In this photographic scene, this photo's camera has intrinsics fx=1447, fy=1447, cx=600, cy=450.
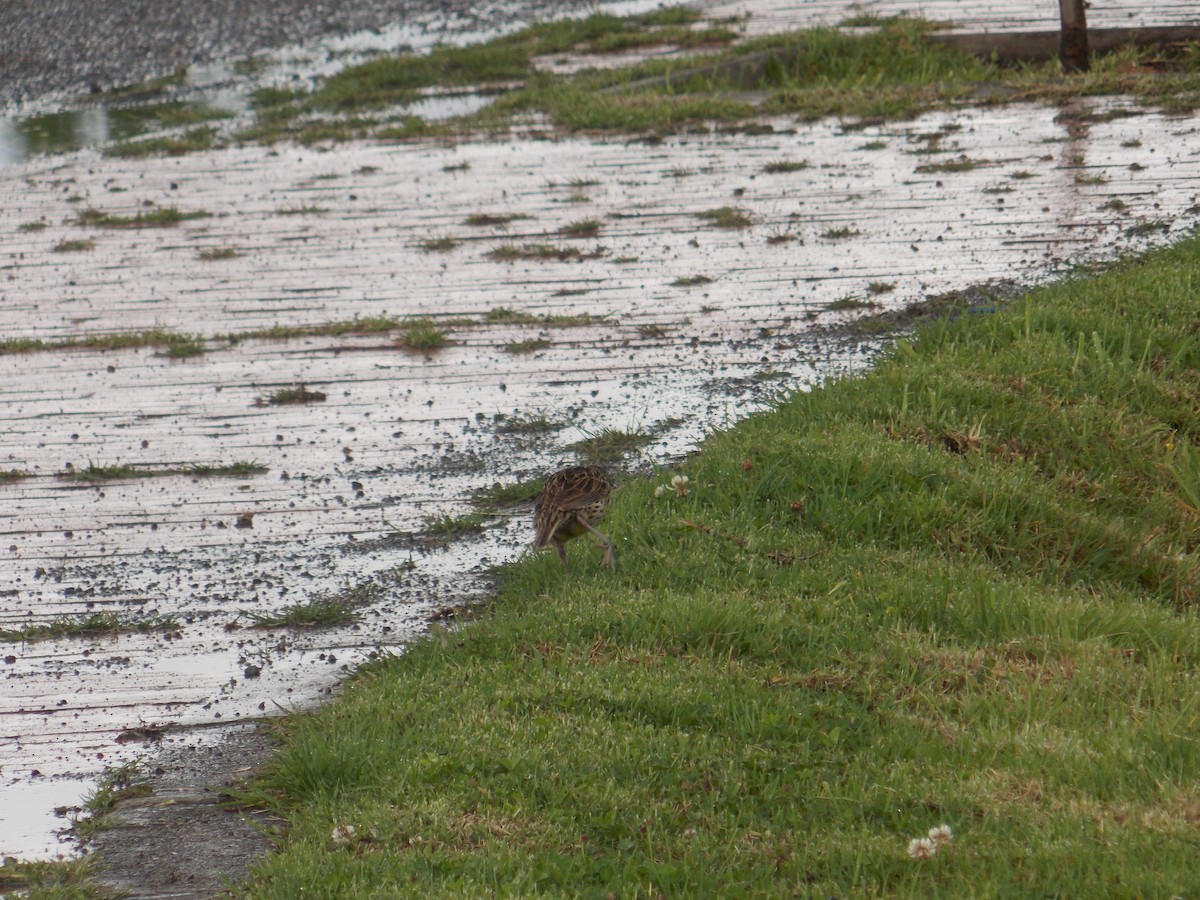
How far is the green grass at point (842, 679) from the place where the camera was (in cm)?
432

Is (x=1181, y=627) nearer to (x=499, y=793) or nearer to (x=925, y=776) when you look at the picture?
(x=925, y=776)

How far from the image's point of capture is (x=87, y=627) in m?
6.46

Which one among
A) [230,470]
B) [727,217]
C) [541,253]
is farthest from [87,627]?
[727,217]

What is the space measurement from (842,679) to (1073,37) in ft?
32.6

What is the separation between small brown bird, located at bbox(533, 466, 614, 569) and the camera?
6004mm

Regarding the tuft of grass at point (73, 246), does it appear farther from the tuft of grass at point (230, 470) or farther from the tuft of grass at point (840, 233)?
the tuft of grass at point (840, 233)

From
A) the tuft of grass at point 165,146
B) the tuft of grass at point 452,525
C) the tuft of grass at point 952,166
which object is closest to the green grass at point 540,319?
the tuft of grass at point 452,525

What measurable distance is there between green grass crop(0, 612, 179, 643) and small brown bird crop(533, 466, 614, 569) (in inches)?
69.0

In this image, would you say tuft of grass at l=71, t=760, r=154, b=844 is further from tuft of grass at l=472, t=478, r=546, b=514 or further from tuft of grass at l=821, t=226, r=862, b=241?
tuft of grass at l=821, t=226, r=862, b=241

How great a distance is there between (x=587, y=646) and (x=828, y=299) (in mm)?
4476

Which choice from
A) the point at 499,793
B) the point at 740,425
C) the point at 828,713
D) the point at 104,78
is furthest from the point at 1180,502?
the point at 104,78

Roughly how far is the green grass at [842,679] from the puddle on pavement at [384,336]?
2.71 ft

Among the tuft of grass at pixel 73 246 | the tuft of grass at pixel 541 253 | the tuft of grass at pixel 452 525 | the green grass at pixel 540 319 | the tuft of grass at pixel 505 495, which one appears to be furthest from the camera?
the tuft of grass at pixel 73 246

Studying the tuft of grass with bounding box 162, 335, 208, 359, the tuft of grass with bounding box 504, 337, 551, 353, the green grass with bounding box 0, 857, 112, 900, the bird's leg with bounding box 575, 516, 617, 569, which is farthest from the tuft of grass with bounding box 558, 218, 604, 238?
the green grass with bounding box 0, 857, 112, 900
